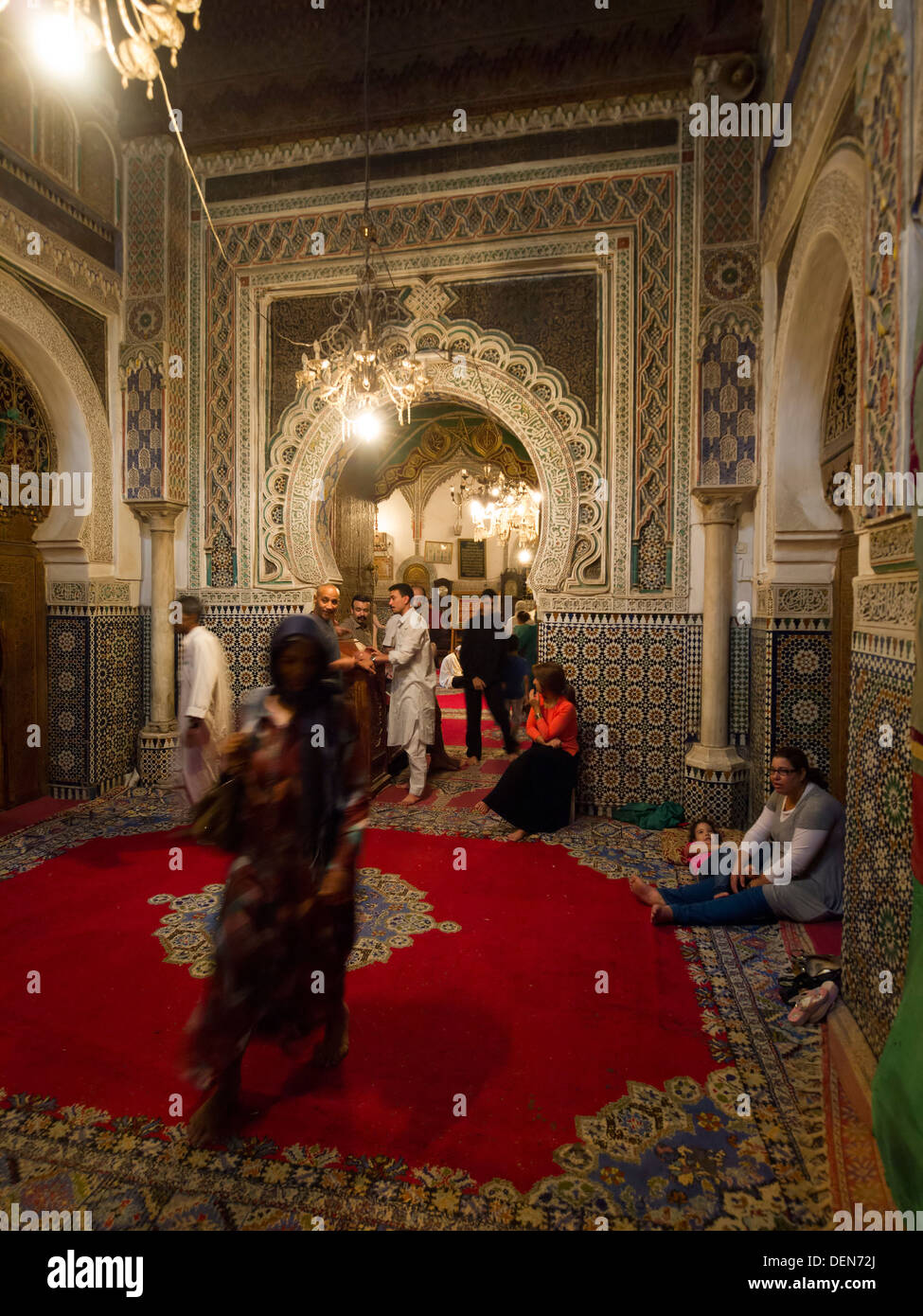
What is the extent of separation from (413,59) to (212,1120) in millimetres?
5858

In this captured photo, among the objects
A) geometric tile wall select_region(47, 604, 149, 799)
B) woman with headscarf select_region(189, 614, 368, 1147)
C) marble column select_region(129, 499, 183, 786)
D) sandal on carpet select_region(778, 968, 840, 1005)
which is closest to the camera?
woman with headscarf select_region(189, 614, 368, 1147)

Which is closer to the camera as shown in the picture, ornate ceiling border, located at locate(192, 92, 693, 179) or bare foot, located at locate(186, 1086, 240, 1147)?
bare foot, located at locate(186, 1086, 240, 1147)

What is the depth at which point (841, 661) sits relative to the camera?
3.81 metres

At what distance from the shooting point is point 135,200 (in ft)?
17.5

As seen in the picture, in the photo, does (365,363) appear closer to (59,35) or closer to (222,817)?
(59,35)

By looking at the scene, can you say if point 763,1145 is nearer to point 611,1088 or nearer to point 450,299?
point 611,1088

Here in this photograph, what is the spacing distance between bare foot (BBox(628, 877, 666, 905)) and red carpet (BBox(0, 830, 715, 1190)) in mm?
65

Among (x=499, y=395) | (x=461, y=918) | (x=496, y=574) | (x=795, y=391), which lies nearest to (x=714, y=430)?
(x=795, y=391)

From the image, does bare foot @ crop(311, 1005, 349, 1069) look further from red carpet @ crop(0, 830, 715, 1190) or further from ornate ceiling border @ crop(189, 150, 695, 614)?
ornate ceiling border @ crop(189, 150, 695, 614)

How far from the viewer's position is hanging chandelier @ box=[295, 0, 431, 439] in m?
4.42

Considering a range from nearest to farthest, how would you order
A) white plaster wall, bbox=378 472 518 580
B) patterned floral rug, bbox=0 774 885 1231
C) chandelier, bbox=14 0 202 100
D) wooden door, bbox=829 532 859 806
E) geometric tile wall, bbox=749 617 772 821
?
patterned floral rug, bbox=0 774 885 1231 < chandelier, bbox=14 0 202 100 < wooden door, bbox=829 532 859 806 < geometric tile wall, bbox=749 617 772 821 < white plaster wall, bbox=378 472 518 580

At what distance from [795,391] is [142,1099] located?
4123 millimetres

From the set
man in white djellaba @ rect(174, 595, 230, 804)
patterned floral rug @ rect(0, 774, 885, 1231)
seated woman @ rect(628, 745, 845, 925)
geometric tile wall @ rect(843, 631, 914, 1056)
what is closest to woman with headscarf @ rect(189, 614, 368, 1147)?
patterned floral rug @ rect(0, 774, 885, 1231)

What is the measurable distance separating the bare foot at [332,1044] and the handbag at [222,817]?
0.67 metres
